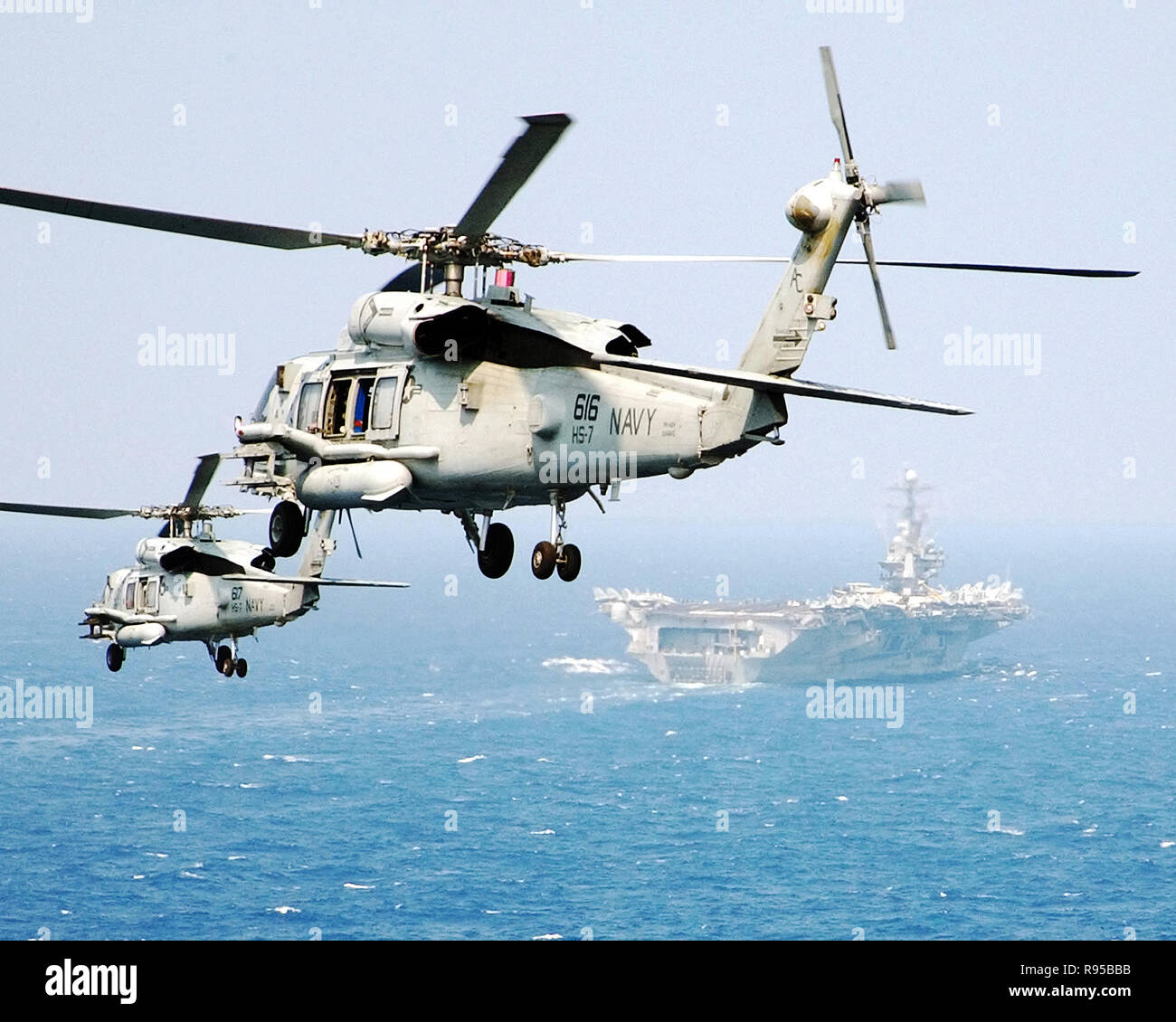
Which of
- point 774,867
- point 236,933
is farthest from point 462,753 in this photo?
point 236,933

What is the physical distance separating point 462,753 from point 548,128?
112763mm

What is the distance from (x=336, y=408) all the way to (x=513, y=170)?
574 cm

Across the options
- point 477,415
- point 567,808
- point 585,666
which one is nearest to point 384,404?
point 477,415

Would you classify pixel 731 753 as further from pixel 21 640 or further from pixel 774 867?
pixel 21 640

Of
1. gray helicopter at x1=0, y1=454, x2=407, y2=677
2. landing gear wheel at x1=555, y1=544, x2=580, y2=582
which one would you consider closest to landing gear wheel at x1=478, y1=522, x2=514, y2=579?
landing gear wheel at x1=555, y1=544, x2=580, y2=582

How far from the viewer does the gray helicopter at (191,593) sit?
1383 inches

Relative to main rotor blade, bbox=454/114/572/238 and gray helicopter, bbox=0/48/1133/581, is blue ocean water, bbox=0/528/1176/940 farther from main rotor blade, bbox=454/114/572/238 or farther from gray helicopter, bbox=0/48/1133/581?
main rotor blade, bbox=454/114/572/238

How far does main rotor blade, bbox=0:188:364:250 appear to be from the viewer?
62.3 feet

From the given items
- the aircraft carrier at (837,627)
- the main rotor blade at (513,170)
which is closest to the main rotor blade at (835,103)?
the main rotor blade at (513,170)

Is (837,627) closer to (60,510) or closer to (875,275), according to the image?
(60,510)

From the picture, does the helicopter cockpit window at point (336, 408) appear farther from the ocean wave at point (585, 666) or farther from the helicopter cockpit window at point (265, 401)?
the ocean wave at point (585, 666)

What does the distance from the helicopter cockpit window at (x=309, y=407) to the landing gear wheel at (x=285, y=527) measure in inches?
42.9

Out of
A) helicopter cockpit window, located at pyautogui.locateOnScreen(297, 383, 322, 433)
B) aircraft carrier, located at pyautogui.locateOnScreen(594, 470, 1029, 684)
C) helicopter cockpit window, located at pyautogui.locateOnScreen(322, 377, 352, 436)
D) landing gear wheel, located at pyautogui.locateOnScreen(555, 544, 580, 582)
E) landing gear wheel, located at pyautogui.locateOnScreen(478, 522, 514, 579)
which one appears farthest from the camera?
aircraft carrier, located at pyautogui.locateOnScreen(594, 470, 1029, 684)

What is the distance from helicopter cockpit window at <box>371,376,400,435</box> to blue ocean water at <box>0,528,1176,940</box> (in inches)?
2730
